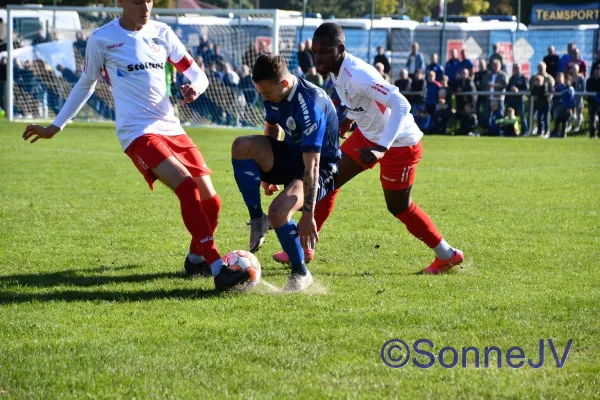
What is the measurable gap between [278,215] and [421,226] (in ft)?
4.63

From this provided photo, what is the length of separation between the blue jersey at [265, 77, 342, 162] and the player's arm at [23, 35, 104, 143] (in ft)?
4.22

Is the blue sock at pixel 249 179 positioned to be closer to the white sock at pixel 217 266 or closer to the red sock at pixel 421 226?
the white sock at pixel 217 266

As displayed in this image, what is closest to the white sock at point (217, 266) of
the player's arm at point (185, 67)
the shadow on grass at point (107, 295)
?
the shadow on grass at point (107, 295)

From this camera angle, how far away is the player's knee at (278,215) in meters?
5.91

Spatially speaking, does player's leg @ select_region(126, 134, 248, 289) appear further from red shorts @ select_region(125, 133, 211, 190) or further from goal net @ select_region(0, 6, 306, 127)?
goal net @ select_region(0, 6, 306, 127)

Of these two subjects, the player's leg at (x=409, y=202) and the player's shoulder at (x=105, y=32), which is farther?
the player's leg at (x=409, y=202)

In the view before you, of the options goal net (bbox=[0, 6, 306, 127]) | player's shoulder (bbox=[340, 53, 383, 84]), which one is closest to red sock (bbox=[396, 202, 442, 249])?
player's shoulder (bbox=[340, 53, 383, 84])

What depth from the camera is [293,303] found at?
5605mm

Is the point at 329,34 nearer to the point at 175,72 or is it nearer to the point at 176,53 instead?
the point at 176,53

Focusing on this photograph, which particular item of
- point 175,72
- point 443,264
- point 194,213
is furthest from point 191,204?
point 175,72

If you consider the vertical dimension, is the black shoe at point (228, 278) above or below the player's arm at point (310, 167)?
below

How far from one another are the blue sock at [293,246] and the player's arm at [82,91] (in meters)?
1.77

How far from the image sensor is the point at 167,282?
630cm

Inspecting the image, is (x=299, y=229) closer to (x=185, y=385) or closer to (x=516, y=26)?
(x=185, y=385)
